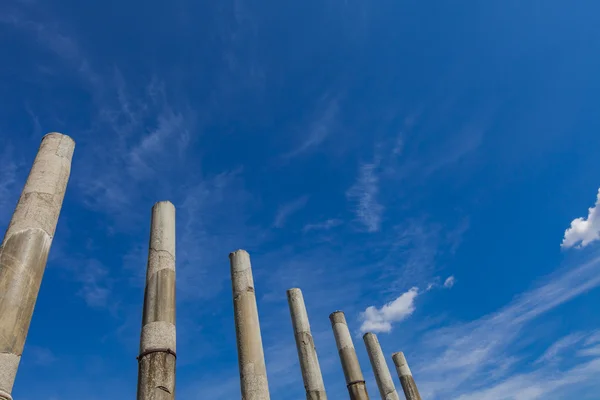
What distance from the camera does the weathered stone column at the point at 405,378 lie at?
22.2 meters

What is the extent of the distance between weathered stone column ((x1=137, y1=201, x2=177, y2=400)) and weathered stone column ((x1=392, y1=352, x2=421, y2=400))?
1676 centimetres

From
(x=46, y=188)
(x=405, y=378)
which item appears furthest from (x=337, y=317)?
(x=46, y=188)

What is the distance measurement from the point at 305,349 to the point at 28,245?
11727 mm

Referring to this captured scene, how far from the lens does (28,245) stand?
7402 millimetres

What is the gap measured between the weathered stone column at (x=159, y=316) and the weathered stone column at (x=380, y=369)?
47.7 ft

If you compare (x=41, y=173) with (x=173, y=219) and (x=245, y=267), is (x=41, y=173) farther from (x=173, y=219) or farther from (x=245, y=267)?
(x=245, y=267)

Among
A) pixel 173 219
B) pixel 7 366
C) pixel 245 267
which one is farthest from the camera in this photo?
pixel 245 267

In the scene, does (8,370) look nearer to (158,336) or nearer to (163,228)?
(158,336)

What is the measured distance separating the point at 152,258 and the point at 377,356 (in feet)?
49.4

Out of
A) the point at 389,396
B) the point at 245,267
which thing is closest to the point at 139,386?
the point at 245,267

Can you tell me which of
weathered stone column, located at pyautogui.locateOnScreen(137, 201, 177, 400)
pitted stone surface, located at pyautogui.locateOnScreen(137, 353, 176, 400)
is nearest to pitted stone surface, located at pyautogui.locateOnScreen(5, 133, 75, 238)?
weathered stone column, located at pyautogui.locateOnScreen(137, 201, 177, 400)

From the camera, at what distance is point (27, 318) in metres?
6.70

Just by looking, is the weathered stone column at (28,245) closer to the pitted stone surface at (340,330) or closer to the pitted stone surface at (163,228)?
the pitted stone surface at (163,228)

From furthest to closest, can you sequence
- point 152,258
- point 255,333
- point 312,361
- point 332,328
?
point 332,328 → point 312,361 → point 255,333 → point 152,258
